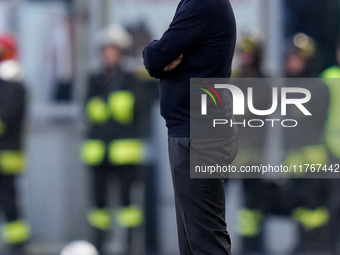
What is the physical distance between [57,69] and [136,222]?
159 centimetres

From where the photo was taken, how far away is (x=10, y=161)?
23.7 feet

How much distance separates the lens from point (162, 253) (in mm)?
7371

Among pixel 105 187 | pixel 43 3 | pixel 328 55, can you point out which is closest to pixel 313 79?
pixel 328 55

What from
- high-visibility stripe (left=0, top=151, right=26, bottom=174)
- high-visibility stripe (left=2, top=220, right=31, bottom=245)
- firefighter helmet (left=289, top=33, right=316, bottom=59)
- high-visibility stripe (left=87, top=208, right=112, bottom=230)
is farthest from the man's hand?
high-visibility stripe (left=2, top=220, right=31, bottom=245)

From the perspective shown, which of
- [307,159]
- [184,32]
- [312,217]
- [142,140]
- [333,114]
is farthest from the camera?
[142,140]

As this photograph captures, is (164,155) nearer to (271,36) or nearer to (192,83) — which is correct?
(271,36)

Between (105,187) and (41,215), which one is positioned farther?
(41,215)

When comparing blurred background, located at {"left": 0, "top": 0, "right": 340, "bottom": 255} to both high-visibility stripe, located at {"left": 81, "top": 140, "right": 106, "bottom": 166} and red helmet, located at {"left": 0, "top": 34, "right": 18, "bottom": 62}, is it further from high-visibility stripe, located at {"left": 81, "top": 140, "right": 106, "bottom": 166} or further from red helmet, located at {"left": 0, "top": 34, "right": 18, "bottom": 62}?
red helmet, located at {"left": 0, "top": 34, "right": 18, "bottom": 62}

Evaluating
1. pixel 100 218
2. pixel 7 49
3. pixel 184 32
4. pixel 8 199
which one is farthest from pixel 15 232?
pixel 184 32

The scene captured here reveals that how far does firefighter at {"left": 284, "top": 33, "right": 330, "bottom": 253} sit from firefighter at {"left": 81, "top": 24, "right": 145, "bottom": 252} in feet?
4.06

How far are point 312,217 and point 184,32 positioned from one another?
140 inches

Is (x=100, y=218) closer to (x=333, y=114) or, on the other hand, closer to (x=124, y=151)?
(x=124, y=151)

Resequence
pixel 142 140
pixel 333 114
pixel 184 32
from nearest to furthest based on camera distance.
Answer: pixel 184 32
pixel 333 114
pixel 142 140

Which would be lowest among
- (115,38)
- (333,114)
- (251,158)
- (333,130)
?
(251,158)
